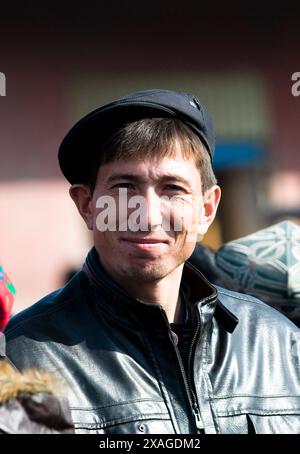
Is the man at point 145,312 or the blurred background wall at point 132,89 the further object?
the blurred background wall at point 132,89

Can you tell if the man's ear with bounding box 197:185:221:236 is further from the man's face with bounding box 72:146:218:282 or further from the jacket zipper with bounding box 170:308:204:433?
the jacket zipper with bounding box 170:308:204:433

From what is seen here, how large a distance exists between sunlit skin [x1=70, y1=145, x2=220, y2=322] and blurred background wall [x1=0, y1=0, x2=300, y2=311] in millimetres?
6937

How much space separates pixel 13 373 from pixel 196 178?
26.8 inches

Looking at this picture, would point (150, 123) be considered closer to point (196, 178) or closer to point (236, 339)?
point (196, 178)

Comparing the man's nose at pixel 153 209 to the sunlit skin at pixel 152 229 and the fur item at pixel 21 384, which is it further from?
the fur item at pixel 21 384

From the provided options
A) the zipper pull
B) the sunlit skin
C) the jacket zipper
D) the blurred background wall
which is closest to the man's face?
the sunlit skin

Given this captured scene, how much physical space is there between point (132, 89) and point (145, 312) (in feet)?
26.1

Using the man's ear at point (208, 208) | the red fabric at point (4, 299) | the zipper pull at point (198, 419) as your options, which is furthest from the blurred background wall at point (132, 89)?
the red fabric at point (4, 299)

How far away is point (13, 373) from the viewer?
1.96 m

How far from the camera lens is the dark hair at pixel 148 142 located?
226cm

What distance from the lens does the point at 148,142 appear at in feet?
7.43

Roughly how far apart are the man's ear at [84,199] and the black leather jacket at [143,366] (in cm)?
9

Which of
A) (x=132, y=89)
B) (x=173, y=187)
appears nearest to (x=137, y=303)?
(x=173, y=187)

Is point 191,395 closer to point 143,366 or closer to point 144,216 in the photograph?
point 143,366
